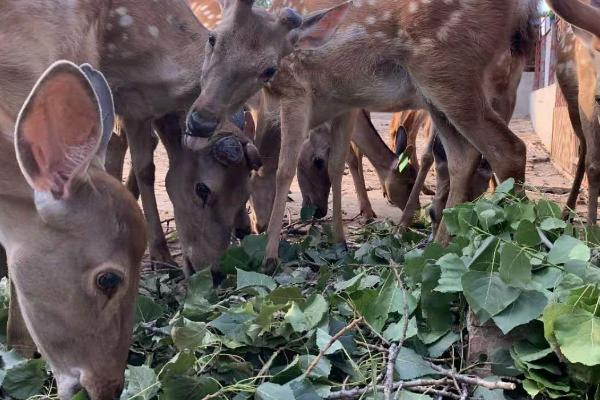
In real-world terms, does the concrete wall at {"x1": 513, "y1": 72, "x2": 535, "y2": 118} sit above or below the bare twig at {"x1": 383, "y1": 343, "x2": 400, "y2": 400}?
below

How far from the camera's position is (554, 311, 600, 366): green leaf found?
249cm

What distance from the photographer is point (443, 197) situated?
213 inches

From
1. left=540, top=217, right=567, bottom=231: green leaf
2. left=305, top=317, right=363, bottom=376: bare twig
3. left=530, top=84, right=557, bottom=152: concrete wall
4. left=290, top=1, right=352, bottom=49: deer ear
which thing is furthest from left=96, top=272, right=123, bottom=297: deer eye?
left=530, top=84, right=557, bottom=152: concrete wall

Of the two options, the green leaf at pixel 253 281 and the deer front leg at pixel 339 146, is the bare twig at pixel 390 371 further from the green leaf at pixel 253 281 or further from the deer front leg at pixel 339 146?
the deer front leg at pixel 339 146

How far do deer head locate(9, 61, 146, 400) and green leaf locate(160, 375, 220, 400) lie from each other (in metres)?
0.21

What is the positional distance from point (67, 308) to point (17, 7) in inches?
78.1

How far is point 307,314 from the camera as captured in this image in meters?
3.14

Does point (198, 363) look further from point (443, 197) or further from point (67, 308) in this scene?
point (443, 197)

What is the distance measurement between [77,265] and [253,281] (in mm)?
1132

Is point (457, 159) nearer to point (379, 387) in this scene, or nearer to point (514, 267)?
point (514, 267)

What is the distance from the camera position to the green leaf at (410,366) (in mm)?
2803

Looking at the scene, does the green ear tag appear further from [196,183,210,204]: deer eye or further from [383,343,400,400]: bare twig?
[383,343,400,400]: bare twig

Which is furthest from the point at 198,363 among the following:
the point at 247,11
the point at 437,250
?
the point at 247,11

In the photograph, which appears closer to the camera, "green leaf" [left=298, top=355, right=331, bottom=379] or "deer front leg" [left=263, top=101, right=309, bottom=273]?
"green leaf" [left=298, top=355, right=331, bottom=379]
